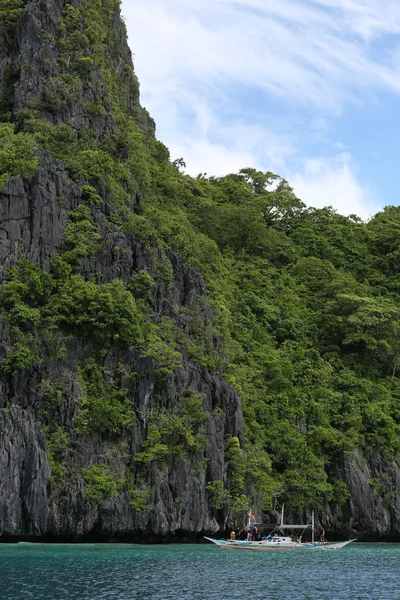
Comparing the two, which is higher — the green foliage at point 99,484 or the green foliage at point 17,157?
the green foliage at point 17,157

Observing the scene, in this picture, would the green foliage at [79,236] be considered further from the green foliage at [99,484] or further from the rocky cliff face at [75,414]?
the green foliage at [99,484]

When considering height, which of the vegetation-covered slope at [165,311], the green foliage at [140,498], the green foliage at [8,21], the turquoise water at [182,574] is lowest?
the turquoise water at [182,574]

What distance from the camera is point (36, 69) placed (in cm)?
5834

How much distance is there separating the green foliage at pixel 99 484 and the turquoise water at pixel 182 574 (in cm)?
257

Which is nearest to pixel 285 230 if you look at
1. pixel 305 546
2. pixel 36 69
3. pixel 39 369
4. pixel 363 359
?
pixel 363 359

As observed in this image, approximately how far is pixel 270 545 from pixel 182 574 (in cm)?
2002

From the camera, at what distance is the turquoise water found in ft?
85.7

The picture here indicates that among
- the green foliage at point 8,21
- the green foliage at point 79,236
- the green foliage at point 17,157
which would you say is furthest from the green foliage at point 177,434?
the green foliage at point 8,21

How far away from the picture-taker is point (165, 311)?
5419 cm

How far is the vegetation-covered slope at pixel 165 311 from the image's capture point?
45750 millimetres

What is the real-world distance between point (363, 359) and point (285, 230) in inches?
964

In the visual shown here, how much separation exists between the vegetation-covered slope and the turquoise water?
190 inches

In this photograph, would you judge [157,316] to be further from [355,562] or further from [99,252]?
[355,562]

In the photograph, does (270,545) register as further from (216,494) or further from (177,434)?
(177,434)
